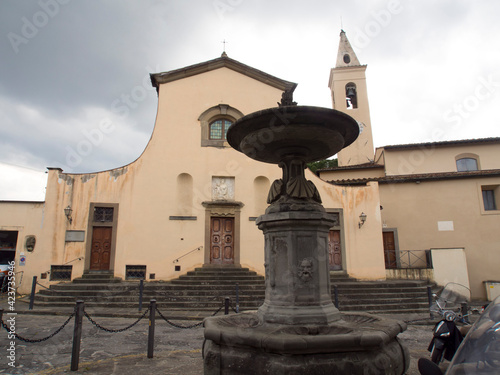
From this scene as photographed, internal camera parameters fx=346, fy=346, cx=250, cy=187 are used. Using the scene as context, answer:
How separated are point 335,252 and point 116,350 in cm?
1122

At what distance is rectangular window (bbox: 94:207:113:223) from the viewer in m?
14.3

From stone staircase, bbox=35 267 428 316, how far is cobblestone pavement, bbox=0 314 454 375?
98.1 inches

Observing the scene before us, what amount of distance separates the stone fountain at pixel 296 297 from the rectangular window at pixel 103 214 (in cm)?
1066

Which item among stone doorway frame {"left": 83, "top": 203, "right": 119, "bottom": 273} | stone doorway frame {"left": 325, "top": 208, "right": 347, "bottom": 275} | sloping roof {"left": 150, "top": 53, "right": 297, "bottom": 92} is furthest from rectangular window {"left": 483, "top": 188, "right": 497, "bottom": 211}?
stone doorway frame {"left": 83, "top": 203, "right": 119, "bottom": 273}

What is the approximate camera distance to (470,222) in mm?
17125

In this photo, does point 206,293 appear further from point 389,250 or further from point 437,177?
point 437,177

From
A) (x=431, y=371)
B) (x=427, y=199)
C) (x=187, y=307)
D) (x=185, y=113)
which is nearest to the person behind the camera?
(x=431, y=371)

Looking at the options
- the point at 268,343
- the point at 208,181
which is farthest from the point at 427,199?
the point at 268,343

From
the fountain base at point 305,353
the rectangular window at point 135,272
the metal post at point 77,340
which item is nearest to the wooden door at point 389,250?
the rectangular window at point 135,272

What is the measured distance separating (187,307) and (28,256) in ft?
22.9

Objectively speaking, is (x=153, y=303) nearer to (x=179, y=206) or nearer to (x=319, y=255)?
(x=319, y=255)

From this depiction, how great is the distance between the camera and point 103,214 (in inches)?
567

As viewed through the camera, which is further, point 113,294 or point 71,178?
point 71,178

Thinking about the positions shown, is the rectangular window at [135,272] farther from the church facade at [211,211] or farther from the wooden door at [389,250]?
the wooden door at [389,250]
